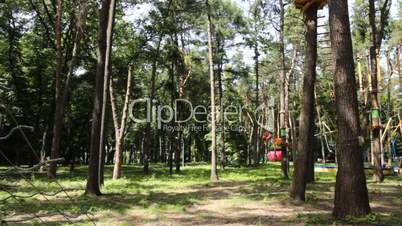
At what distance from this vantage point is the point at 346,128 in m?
7.03

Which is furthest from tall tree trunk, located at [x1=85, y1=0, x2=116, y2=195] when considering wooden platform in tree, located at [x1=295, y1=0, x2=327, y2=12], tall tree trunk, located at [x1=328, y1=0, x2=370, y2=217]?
tall tree trunk, located at [x1=328, y1=0, x2=370, y2=217]

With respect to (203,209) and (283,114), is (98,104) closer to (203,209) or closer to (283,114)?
(203,209)

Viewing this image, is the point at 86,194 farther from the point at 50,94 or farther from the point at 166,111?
the point at 166,111

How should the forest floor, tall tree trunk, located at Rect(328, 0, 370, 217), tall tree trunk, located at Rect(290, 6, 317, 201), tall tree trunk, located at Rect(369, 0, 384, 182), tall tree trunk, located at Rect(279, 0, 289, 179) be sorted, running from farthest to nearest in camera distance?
tall tree trunk, located at Rect(279, 0, 289, 179) < tall tree trunk, located at Rect(369, 0, 384, 182) < tall tree trunk, located at Rect(290, 6, 317, 201) < the forest floor < tall tree trunk, located at Rect(328, 0, 370, 217)

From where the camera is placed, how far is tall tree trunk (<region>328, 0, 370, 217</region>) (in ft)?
22.5

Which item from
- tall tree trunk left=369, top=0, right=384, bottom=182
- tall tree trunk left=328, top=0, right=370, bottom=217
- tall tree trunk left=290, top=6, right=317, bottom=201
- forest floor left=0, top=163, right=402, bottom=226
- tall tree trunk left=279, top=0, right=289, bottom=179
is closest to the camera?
tall tree trunk left=328, top=0, right=370, bottom=217

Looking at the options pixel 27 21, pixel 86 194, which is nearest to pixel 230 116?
pixel 27 21

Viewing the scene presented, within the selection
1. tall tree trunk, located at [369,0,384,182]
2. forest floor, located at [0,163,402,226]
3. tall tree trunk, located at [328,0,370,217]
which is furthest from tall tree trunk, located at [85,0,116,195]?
tall tree trunk, located at [369,0,384,182]

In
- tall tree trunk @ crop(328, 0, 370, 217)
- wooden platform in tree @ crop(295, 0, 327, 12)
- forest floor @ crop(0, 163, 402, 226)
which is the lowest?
forest floor @ crop(0, 163, 402, 226)

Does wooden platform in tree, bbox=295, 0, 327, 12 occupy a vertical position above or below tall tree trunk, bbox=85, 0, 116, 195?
above

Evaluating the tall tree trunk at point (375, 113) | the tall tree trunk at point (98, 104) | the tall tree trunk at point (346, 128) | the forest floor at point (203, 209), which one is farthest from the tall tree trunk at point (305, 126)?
the tall tree trunk at point (375, 113)

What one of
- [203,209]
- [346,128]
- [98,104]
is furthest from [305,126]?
[98,104]

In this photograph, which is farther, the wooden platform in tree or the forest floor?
the wooden platform in tree

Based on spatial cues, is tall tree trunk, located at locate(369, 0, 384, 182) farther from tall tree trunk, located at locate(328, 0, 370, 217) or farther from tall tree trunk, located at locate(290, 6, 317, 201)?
tall tree trunk, located at locate(328, 0, 370, 217)
